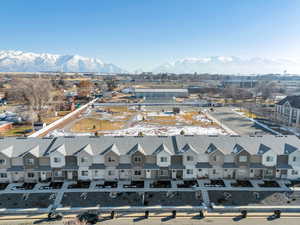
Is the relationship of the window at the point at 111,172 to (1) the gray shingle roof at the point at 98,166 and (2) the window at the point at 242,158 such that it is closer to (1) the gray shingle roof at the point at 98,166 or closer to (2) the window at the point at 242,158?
(1) the gray shingle roof at the point at 98,166

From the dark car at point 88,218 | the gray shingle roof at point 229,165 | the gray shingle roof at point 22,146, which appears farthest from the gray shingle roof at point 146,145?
the dark car at point 88,218

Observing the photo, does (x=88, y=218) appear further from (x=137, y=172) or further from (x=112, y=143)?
(x=112, y=143)

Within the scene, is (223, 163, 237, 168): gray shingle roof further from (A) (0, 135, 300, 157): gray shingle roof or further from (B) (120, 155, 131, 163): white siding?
(B) (120, 155, 131, 163): white siding

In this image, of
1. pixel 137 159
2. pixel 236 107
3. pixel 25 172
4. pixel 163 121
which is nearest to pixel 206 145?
pixel 137 159

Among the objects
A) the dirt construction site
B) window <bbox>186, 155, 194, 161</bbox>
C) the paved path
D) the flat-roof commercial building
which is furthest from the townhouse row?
the flat-roof commercial building

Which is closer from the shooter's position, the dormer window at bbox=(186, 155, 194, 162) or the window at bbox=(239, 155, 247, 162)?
the dormer window at bbox=(186, 155, 194, 162)

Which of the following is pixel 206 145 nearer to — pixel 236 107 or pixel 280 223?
pixel 280 223
